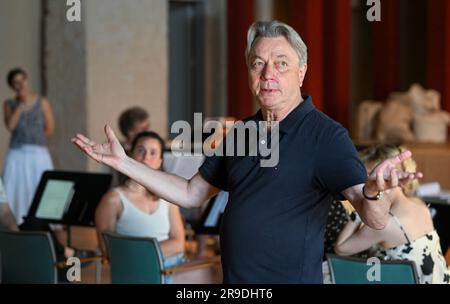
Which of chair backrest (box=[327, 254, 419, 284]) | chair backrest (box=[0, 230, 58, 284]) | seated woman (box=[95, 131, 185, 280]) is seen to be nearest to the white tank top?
seated woman (box=[95, 131, 185, 280])

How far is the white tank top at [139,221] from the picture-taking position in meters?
5.27

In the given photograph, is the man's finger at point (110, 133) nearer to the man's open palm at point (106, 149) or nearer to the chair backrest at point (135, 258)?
the man's open palm at point (106, 149)

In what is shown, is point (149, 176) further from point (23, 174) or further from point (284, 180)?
point (23, 174)

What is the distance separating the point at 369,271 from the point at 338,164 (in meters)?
1.62

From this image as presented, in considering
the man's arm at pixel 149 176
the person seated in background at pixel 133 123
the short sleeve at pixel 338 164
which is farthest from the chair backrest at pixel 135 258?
the person seated in background at pixel 133 123

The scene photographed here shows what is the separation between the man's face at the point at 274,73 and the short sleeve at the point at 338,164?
0.53 feet

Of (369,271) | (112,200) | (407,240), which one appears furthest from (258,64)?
(112,200)

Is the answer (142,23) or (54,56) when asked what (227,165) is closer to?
(142,23)

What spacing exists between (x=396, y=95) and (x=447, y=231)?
7444mm

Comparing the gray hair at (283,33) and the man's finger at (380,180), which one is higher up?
the gray hair at (283,33)

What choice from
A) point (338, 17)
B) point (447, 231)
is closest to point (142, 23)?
point (338, 17)

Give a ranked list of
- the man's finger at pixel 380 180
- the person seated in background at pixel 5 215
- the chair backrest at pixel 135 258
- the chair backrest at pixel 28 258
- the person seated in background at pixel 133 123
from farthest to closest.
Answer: the person seated in background at pixel 133 123 → the chair backrest at pixel 28 258 → the chair backrest at pixel 135 258 → the person seated in background at pixel 5 215 → the man's finger at pixel 380 180

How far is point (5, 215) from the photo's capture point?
461cm
